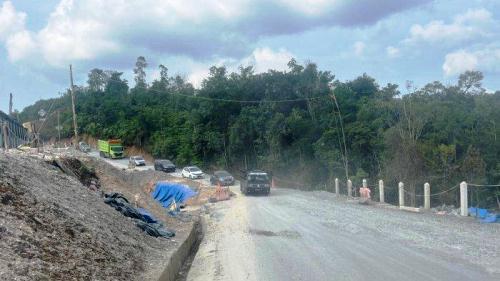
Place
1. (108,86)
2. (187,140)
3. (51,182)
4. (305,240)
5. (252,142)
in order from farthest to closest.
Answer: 1. (108,86)
2. (187,140)
3. (252,142)
4. (305,240)
5. (51,182)

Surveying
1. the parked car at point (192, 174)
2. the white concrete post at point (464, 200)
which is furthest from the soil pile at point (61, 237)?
the parked car at point (192, 174)

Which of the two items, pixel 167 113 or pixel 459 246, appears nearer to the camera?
pixel 459 246

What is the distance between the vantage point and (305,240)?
656 inches

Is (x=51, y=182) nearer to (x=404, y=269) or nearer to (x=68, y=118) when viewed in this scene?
(x=404, y=269)

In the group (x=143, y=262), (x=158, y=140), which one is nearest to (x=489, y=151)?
(x=143, y=262)

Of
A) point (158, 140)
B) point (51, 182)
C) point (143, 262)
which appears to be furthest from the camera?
point (158, 140)

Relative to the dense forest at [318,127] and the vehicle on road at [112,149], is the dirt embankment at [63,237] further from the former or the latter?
the vehicle on road at [112,149]

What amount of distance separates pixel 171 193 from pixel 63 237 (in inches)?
1215

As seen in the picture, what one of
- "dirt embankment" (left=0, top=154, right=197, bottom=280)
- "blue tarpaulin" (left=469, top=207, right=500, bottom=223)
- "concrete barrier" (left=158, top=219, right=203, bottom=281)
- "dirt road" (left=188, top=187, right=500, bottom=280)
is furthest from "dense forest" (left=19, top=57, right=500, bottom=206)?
"dirt embankment" (left=0, top=154, right=197, bottom=280)

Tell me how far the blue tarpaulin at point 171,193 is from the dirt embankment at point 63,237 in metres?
23.2

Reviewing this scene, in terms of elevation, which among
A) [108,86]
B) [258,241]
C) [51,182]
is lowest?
[258,241]

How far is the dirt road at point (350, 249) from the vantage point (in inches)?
452

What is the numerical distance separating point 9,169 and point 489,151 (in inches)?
1776

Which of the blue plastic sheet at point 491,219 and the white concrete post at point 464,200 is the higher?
the white concrete post at point 464,200
